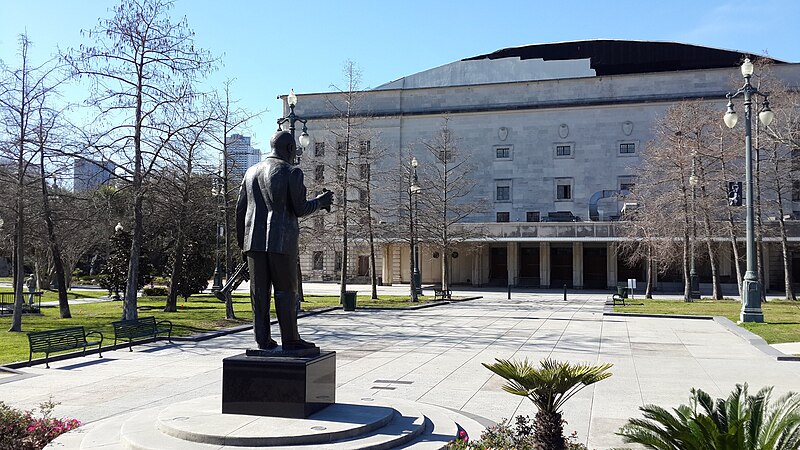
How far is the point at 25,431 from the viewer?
24.1 ft

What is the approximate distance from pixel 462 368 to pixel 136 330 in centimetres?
938

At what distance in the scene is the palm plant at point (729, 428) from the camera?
491 cm

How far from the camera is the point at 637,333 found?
2167cm

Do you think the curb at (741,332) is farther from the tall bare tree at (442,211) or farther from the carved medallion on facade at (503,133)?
the carved medallion on facade at (503,133)

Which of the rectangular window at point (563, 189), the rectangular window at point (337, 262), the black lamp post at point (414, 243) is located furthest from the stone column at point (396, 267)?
the black lamp post at point (414, 243)

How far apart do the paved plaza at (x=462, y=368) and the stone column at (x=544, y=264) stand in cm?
3170

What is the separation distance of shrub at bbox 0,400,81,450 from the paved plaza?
1581 mm

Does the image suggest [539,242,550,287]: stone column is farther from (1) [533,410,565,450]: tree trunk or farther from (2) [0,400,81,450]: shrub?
(2) [0,400,81,450]: shrub

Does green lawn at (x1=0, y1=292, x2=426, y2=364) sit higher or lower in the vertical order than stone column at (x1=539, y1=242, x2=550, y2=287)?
lower

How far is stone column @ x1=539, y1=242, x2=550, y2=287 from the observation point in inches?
2242

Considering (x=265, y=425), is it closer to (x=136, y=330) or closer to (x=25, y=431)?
(x=25, y=431)

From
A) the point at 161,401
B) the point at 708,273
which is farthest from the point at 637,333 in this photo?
the point at 708,273

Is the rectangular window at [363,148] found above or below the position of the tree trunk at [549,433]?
above

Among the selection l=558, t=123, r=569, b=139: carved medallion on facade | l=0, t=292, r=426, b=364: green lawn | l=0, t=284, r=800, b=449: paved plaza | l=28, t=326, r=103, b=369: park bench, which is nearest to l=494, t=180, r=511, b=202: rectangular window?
l=558, t=123, r=569, b=139: carved medallion on facade
